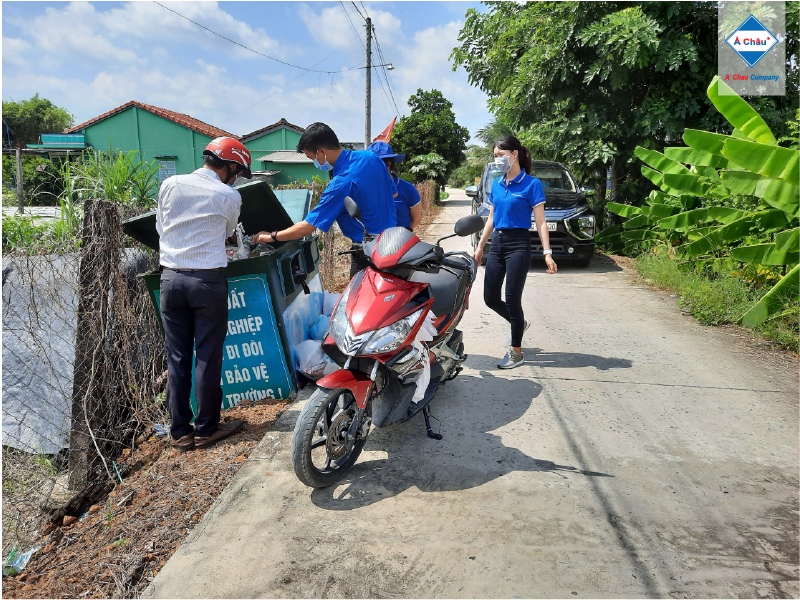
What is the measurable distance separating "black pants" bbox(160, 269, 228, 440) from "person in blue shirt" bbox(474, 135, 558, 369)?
233 centimetres

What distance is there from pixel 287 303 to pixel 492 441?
180 cm

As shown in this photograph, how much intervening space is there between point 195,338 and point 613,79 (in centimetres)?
902

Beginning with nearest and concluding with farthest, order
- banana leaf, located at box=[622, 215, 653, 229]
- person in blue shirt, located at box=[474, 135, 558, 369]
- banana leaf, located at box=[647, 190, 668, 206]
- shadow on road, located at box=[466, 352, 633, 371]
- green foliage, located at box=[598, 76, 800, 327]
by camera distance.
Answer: green foliage, located at box=[598, 76, 800, 327] → person in blue shirt, located at box=[474, 135, 558, 369] → shadow on road, located at box=[466, 352, 633, 371] → banana leaf, located at box=[647, 190, 668, 206] → banana leaf, located at box=[622, 215, 653, 229]

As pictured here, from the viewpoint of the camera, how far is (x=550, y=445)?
347cm

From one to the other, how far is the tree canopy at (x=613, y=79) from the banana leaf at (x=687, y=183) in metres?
3.15

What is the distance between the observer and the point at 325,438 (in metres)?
2.91

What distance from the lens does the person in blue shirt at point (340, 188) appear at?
3604mm

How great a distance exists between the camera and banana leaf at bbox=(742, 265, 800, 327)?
16.4 ft

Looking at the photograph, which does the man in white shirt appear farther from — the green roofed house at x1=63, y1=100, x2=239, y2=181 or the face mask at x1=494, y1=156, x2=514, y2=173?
the green roofed house at x1=63, y1=100, x2=239, y2=181

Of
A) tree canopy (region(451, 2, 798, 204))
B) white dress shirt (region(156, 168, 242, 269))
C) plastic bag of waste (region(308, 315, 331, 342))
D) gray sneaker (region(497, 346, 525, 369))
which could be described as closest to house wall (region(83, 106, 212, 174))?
tree canopy (region(451, 2, 798, 204))

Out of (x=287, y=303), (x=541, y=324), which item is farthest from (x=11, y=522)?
(x=541, y=324)

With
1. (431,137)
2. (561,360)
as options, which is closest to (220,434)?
(561,360)

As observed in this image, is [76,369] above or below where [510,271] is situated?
below
